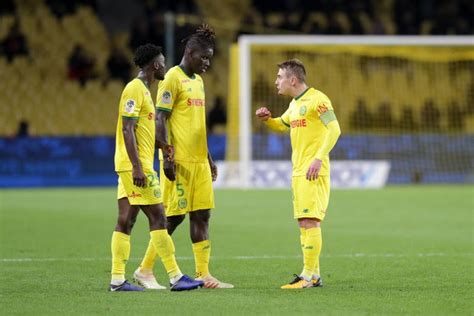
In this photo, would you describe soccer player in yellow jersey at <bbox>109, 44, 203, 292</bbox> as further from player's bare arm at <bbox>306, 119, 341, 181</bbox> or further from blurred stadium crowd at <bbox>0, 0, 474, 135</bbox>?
blurred stadium crowd at <bbox>0, 0, 474, 135</bbox>

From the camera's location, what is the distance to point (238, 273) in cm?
970

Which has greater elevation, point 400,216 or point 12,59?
point 12,59

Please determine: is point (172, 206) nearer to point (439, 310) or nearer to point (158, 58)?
point (158, 58)

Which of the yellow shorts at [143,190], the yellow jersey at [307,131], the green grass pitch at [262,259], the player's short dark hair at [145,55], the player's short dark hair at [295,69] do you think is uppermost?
the player's short dark hair at [145,55]

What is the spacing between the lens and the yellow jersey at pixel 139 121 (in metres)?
8.19

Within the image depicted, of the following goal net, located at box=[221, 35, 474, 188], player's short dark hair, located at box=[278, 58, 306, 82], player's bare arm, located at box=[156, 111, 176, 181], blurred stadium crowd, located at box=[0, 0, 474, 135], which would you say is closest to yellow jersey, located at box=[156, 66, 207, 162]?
player's bare arm, located at box=[156, 111, 176, 181]

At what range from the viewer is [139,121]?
834 centimetres

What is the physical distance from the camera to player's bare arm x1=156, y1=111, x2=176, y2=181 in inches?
334

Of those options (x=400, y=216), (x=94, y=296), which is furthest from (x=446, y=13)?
(x=94, y=296)

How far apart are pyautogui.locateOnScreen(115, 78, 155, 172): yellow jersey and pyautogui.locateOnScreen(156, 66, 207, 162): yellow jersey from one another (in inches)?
14.5

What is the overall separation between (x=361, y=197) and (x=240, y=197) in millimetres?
2508

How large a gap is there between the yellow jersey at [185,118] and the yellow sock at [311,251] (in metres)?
1.10

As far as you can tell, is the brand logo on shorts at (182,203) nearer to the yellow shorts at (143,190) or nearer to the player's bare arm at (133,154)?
the yellow shorts at (143,190)

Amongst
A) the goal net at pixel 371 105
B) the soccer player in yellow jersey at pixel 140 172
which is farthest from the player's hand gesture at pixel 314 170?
the goal net at pixel 371 105
